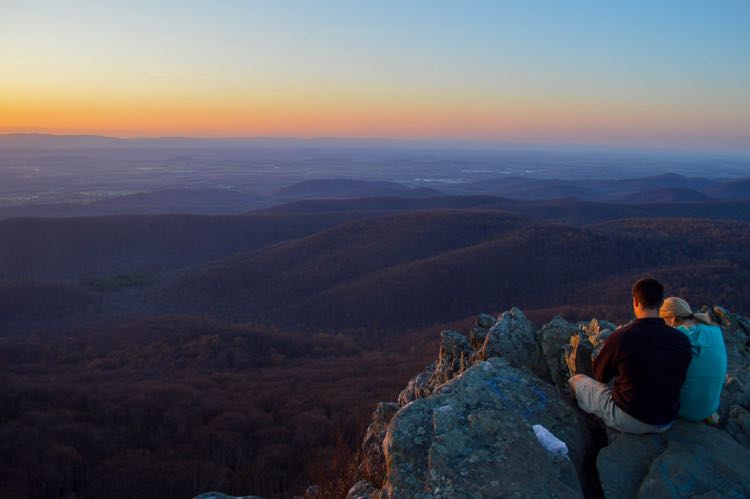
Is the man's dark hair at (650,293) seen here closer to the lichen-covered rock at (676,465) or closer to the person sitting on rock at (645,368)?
the person sitting on rock at (645,368)

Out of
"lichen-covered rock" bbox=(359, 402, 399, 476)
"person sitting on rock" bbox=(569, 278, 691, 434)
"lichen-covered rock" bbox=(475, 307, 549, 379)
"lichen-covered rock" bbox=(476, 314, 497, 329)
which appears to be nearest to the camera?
"person sitting on rock" bbox=(569, 278, 691, 434)

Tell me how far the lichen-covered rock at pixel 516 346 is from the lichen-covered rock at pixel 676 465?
2.64 meters

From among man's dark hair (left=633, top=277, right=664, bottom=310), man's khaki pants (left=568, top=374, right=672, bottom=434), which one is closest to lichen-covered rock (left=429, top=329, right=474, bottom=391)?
→ man's khaki pants (left=568, top=374, right=672, bottom=434)

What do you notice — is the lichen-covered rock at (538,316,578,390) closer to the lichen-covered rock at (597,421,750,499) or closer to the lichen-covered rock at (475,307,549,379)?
the lichen-covered rock at (475,307,549,379)

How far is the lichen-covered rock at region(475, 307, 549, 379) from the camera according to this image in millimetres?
7953

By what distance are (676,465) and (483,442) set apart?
6.42 feet

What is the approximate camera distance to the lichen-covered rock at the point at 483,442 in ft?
14.9

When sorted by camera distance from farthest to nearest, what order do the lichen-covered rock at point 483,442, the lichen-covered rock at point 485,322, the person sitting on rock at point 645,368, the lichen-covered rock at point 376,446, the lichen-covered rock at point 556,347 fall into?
the lichen-covered rock at point 485,322 → the lichen-covered rock at point 556,347 → the lichen-covered rock at point 376,446 → the person sitting on rock at point 645,368 → the lichen-covered rock at point 483,442

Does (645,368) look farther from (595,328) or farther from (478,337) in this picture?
(478,337)

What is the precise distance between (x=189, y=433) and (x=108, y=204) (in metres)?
117

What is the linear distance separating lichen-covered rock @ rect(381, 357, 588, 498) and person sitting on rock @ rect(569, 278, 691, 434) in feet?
2.66

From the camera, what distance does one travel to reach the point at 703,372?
16.6ft

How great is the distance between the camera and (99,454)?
12281 millimetres

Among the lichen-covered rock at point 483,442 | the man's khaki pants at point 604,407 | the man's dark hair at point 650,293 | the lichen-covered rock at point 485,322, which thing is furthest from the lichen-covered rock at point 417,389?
the man's dark hair at point 650,293
